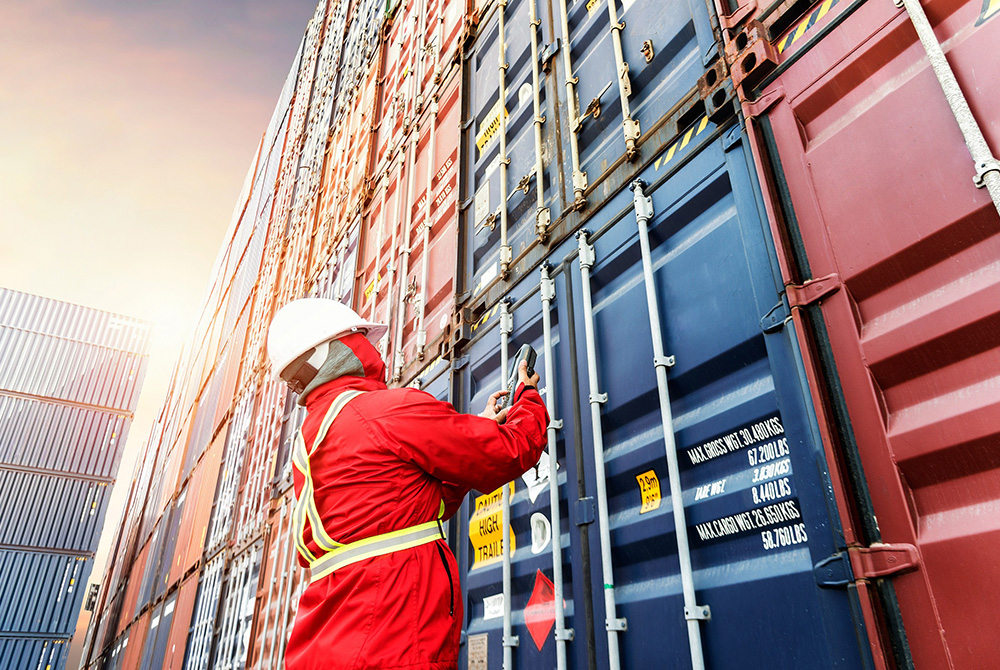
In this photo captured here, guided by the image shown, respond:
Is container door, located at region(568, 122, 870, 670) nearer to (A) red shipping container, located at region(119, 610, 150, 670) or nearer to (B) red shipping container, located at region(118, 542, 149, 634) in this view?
(A) red shipping container, located at region(119, 610, 150, 670)

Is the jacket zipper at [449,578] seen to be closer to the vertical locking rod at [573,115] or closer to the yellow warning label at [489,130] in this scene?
the vertical locking rod at [573,115]

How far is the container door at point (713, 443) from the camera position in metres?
1.81

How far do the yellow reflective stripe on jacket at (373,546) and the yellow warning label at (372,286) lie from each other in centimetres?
397

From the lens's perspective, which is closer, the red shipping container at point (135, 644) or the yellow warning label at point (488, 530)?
the yellow warning label at point (488, 530)

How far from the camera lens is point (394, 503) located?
2.13 metres

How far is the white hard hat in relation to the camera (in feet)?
8.64

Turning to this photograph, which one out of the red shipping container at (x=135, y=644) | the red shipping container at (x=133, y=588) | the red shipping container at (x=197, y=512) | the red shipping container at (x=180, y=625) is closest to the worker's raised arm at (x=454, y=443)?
the red shipping container at (x=180, y=625)

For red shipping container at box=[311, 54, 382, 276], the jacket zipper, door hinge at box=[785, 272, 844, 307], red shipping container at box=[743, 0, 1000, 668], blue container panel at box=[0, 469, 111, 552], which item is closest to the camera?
red shipping container at box=[743, 0, 1000, 668]

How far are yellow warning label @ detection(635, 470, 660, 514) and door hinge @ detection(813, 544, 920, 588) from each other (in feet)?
2.23

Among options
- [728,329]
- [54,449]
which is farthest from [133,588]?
[728,329]

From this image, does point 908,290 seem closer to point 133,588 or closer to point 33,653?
point 133,588

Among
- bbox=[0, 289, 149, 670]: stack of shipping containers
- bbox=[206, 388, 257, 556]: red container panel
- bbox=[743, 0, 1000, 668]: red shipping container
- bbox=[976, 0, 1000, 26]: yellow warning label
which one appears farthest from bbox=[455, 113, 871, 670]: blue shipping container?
bbox=[0, 289, 149, 670]: stack of shipping containers

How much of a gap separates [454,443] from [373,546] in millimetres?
409

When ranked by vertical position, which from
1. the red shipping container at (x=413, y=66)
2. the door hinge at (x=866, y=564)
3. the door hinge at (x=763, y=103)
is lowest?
the door hinge at (x=866, y=564)
